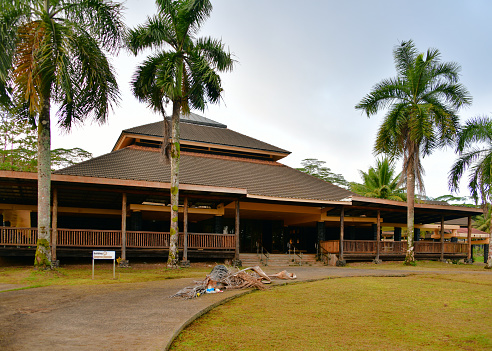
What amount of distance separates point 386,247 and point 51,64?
63.3ft

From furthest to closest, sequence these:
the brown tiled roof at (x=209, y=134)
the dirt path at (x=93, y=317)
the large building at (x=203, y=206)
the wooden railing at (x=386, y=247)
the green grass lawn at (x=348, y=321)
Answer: the brown tiled roof at (x=209, y=134) → the wooden railing at (x=386, y=247) → the large building at (x=203, y=206) → the green grass lawn at (x=348, y=321) → the dirt path at (x=93, y=317)

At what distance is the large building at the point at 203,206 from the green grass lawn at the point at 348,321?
7855mm

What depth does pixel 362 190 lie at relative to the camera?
1554 inches

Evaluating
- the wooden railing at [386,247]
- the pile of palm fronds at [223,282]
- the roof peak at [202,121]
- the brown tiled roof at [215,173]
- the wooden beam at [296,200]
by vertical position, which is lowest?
the wooden railing at [386,247]

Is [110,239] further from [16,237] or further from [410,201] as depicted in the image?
[410,201]

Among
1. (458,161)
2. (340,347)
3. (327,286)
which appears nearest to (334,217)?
(458,161)

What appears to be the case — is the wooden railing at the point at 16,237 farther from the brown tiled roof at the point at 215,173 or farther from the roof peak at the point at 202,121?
the roof peak at the point at 202,121

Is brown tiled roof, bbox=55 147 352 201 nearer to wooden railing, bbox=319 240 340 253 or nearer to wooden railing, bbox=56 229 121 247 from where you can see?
wooden railing, bbox=56 229 121 247

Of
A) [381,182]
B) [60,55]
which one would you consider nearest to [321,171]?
[381,182]

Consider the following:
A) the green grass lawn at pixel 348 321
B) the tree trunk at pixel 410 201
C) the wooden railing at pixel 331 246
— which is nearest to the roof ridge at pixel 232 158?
the wooden railing at pixel 331 246

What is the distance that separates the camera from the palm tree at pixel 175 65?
48.9ft

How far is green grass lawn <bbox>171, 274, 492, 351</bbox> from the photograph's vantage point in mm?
5871

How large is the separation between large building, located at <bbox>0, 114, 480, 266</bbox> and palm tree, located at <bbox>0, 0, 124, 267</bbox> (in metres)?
1.90

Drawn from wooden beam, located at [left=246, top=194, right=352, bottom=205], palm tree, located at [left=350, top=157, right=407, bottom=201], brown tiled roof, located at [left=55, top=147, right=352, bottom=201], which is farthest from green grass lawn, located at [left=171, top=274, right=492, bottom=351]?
palm tree, located at [left=350, top=157, right=407, bottom=201]
